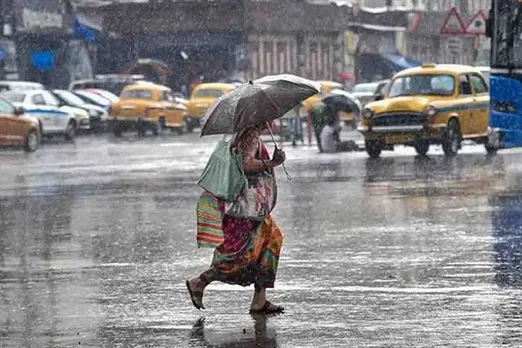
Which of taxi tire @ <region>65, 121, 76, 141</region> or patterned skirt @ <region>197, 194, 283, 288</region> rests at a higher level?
patterned skirt @ <region>197, 194, 283, 288</region>

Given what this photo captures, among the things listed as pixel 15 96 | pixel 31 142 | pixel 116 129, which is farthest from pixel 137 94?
pixel 31 142

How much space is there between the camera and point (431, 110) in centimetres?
3306

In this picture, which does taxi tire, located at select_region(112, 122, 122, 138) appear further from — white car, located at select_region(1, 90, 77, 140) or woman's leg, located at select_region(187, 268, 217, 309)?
woman's leg, located at select_region(187, 268, 217, 309)

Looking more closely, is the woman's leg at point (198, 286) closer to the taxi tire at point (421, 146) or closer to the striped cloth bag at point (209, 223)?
the striped cloth bag at point (209, 223)

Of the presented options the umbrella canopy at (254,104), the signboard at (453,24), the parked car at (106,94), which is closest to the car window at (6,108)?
the signboard at (453,24)

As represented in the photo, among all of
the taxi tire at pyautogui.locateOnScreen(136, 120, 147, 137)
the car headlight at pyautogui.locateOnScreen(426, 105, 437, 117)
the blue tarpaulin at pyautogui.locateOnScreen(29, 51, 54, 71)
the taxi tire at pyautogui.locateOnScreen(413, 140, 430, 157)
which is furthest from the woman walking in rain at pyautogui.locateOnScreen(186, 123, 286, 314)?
the blue tarpaulin at pyautogui.locateOnScreen(29, 51, 54, 71)

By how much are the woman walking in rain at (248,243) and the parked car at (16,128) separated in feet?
99.6

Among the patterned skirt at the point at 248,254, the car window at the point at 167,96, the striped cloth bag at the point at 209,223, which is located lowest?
the car window at the point at 167,96

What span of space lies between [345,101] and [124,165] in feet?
24.3

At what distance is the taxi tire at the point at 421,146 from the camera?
33.6 m

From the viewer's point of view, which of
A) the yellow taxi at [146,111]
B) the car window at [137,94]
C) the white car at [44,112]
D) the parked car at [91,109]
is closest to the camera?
the white car at [44,112]

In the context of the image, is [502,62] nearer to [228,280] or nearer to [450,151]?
[450,151]

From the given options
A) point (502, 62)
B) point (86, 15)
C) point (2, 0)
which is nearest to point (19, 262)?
point (502, 62)

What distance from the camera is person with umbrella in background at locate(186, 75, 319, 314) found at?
1101 cm
